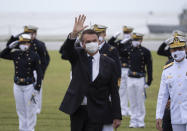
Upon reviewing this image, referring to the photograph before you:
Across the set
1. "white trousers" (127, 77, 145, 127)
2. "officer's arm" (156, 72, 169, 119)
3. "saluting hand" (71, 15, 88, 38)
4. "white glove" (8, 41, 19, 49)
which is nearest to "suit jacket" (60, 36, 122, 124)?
"saluting hand" (71, 15, 88, 38)

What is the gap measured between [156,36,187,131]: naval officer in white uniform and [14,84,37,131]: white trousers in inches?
172

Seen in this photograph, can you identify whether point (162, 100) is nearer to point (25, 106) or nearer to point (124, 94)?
point (25, 106)

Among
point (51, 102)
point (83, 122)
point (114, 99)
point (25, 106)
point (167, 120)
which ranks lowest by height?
point (51, 102)

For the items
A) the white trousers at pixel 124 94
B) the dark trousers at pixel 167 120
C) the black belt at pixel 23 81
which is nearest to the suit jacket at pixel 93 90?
the dark trousers at pixel 167 120

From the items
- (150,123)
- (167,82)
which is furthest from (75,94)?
(150,123)

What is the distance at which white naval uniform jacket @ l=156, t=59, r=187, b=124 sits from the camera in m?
7.37

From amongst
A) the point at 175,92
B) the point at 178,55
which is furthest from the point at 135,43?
the point at 175,92

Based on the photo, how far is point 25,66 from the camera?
37.0 feet

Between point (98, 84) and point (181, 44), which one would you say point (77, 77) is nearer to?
point (98, 84)

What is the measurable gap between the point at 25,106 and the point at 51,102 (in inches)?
203

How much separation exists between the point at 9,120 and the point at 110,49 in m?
3.57

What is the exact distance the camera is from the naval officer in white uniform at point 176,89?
7.38 metres

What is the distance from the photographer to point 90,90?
6.98 meters

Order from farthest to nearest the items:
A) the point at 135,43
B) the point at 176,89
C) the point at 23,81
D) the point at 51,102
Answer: the point at 51,102
the point at 135,43
the point at 23,81
the point at 176,89
